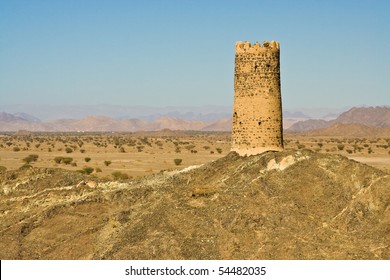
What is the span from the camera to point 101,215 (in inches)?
698

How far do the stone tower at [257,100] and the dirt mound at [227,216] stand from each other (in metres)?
0.93

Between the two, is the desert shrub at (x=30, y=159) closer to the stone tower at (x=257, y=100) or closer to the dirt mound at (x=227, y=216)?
the dirt mound at (x=227, y=216)

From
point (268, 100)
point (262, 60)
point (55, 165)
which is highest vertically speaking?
point (262, 60)

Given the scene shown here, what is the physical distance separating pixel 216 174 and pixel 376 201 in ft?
17.6

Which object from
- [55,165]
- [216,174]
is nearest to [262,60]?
[216,174]

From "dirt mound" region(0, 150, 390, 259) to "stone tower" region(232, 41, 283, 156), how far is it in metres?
0.93

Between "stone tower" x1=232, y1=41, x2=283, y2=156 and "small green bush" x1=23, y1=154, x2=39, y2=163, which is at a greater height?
"stone tower" x1=232, y1=41, x2=283, y2=156

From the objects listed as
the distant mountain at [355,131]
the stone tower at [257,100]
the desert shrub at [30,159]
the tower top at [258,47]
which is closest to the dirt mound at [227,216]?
the stone tower at [257,100]

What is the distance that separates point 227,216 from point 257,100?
18.0 feet

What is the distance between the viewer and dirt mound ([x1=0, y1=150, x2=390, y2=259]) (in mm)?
14812

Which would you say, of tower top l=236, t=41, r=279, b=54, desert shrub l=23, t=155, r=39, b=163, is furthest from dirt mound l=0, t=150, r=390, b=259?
desert shrub l=23, t=155, r=39, b=163

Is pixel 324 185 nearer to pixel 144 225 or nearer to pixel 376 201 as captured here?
pixel 376 201

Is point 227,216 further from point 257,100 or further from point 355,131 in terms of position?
point 355,131

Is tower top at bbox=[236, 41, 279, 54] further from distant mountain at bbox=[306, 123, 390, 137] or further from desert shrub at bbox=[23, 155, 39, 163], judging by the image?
distant mountain at bbox=[306, 123, 390, 137]
